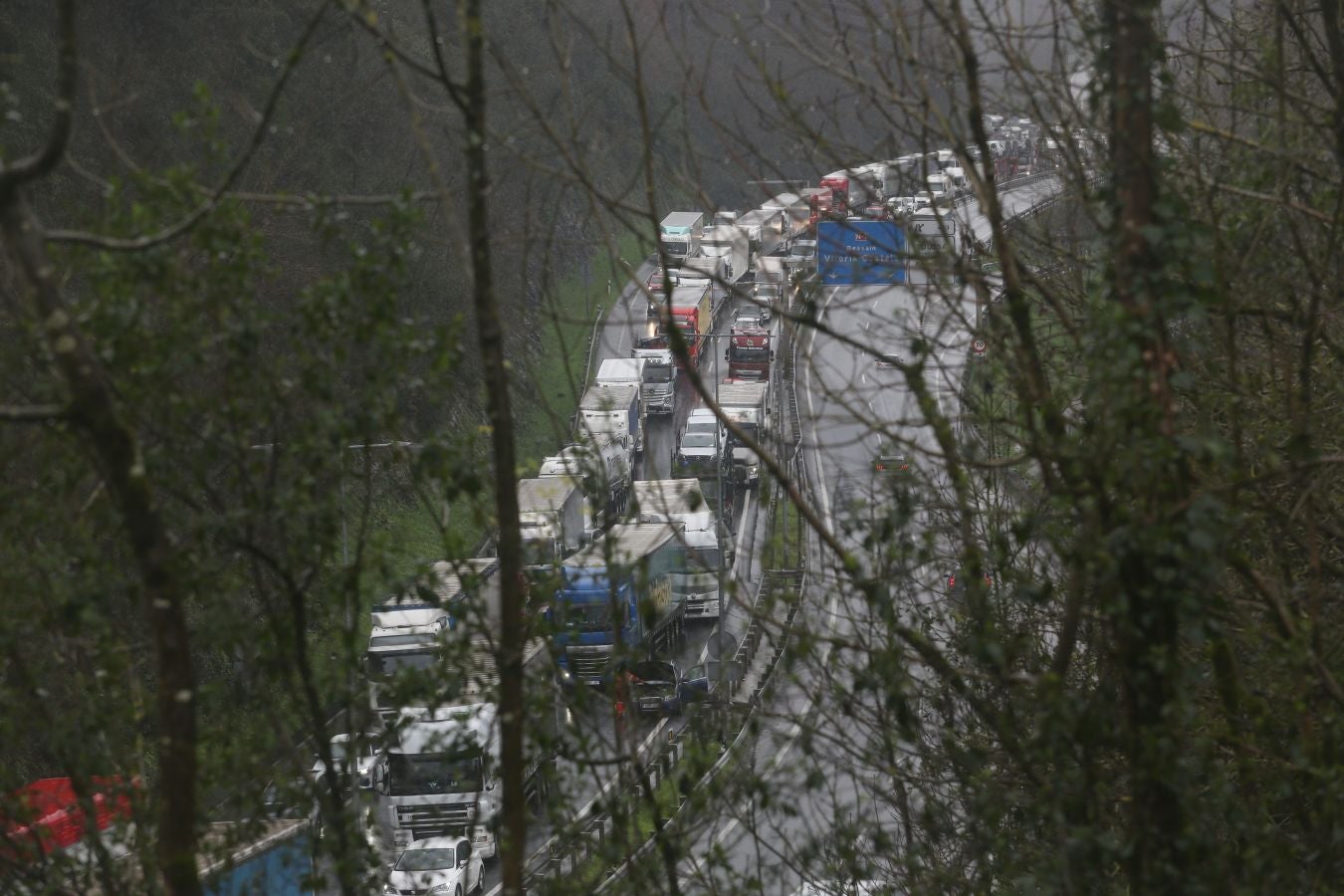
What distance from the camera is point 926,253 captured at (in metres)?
5.94

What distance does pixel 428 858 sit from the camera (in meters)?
16.8

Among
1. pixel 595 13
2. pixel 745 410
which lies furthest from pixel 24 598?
pixel 595 13

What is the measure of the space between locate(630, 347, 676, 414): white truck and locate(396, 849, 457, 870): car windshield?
21266 mm

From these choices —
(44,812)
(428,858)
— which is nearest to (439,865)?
(428,858)

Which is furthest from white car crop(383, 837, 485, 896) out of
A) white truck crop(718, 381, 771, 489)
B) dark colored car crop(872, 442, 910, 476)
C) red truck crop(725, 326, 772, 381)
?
red truck crop(725, 326, 772, 381)

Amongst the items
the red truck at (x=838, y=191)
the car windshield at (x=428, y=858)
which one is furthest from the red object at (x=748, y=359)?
the red truck at (x=838, y=191)

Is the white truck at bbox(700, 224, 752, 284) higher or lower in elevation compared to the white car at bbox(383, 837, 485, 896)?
higher

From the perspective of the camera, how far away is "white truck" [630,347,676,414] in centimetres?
3791

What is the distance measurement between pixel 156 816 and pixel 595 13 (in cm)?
4032

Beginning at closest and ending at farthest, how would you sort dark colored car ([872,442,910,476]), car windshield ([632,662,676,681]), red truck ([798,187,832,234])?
1. car windshield ([632,662,676,681])
2. dark colored car ([872,442,910,476])
3. red truck ([798,187,832,234])

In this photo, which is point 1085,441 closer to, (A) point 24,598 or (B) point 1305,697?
(B) point 1305,697

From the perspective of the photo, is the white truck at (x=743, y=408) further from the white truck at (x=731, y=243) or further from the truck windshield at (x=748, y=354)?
the white truck at (x=731, y=243)

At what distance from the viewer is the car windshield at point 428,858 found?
16.3 meters

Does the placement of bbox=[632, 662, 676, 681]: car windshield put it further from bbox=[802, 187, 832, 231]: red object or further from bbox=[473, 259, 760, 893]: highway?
bbox=[802, 187, 832, 231]: red object
